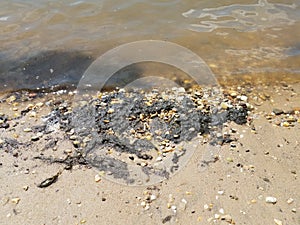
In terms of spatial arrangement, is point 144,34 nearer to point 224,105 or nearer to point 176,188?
point 224,105

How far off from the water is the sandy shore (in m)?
1.76

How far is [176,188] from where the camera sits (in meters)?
3.58

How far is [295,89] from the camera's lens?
208 inches

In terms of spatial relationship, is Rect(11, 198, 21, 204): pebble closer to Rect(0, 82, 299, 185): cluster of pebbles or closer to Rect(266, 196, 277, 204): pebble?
Rect(0, 82, 299, 185): cluster of pebbles

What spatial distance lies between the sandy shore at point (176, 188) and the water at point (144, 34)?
1.76 m

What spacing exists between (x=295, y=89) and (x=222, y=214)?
2.86 meters

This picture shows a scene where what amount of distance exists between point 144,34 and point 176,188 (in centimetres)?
418

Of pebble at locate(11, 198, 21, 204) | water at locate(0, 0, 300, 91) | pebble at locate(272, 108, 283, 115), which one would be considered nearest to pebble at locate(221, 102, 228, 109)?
pebble at locate(272, 108, 283, 115)

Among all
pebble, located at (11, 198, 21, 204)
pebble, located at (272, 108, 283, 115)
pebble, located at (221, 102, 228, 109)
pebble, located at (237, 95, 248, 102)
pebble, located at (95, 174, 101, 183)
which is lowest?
pebble, located at (95, 174, 101, 183)

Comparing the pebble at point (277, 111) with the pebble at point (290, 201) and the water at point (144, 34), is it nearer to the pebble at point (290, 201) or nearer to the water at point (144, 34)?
the water at point (144, 34)

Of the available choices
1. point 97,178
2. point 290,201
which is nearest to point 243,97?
point 290,201

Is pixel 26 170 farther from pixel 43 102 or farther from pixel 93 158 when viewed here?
pixel 43 102

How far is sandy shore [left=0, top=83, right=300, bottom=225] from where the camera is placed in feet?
10.8

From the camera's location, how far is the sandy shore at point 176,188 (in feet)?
10.8
